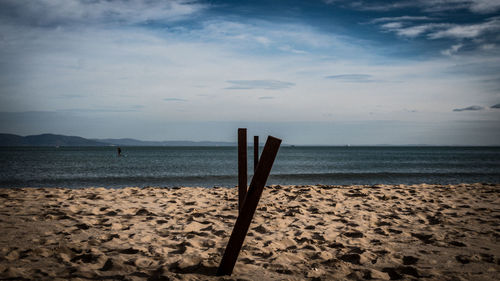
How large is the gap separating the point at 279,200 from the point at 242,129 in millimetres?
3934

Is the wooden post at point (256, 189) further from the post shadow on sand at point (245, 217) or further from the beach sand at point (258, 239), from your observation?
the beach sand at point (258, 239)

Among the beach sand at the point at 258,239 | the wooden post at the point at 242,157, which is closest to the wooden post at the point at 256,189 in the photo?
the beach sand at the point at 258,239

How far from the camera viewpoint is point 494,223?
627cm

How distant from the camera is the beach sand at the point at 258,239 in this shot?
384cm

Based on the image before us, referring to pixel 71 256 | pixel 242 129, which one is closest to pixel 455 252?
pixel 242 129

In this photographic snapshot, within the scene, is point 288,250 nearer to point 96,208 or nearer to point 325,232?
point 325,232

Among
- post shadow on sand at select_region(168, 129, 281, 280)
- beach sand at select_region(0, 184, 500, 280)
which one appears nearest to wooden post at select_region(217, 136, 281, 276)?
post shadow on sand at select_region(168, 129, 281, 280)

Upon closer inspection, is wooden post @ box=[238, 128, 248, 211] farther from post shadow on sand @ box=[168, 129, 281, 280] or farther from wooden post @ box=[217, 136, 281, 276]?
wooden post @ box=[217, 136, 281, 276]

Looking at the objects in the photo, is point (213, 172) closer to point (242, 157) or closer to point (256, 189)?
point (242, 157)

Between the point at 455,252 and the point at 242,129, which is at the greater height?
the point at 242,129

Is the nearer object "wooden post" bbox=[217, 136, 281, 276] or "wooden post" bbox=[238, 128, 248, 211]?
"wooden post" bbox=[217, 136, 281, 276]

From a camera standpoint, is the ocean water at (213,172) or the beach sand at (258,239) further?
the ocean water at (213,172)

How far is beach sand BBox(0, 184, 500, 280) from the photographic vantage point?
384 centimetres

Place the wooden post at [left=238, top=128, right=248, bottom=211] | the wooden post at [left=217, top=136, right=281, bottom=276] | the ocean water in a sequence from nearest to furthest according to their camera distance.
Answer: the wooden post at [left=217, top=136, right=281, bottom=276]
the wooden post at [left=238, top=128, right=248, bottom=211]
the ocean water
